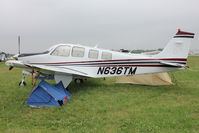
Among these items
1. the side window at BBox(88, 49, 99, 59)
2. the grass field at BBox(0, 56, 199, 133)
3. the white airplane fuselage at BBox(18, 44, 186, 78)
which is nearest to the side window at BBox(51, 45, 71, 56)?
the white airplane fuselage at BBox(18, 44, 186, 78)

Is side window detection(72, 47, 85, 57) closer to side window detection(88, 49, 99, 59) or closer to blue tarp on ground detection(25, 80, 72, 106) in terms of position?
side window detection(88, 49, 99, 59)

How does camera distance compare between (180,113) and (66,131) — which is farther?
(180,113)

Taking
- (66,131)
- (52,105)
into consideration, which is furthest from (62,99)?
(66,131)

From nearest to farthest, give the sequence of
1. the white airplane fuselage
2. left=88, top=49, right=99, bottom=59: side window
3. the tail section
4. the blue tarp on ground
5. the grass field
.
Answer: the grass field
the blue tarp on ground
the tail section
the white airplane fuselage
left=88, top=49, right=99, bottom=59: side window

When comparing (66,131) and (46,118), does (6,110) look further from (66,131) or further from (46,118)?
(66,131)

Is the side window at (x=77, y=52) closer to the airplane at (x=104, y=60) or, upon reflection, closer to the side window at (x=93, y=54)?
the airplane at (x=104, y=60)

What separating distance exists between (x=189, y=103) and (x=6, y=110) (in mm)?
5787

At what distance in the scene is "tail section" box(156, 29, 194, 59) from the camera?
693 centimetres

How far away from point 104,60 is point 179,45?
11.4 feet

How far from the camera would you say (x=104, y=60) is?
7.39 m

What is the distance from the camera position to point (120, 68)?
7383 millimetres

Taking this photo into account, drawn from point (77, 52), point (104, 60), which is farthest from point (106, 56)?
point (77, 52)

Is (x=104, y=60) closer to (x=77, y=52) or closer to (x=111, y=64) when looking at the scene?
(x=111, y=64)

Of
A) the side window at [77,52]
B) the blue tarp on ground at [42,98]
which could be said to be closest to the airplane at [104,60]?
the side window at [77,52]
